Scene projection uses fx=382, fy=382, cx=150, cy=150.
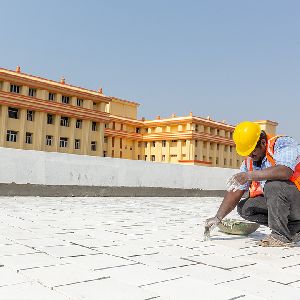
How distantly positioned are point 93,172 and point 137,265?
A: 29.8 feet

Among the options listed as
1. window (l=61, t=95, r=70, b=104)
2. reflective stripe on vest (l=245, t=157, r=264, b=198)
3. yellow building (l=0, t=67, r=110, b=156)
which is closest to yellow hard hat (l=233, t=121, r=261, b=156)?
reflective stripe on vest (l=245, t=157, r=264, b=198)

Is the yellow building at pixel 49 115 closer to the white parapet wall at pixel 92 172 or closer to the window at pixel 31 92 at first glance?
the window at pixel 31 92

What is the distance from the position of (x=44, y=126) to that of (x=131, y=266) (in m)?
49.9

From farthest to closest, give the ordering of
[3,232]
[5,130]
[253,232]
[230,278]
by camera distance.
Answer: [5,130] < [253,232] < [3,232] < [230,278]

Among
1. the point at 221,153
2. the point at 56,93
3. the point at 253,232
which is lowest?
the point at 253,232

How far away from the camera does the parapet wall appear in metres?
10.2

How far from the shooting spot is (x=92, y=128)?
186ft

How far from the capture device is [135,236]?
4.31 meters

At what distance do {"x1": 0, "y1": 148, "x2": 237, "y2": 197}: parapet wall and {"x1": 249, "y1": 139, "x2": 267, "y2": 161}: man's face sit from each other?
25.6 ft

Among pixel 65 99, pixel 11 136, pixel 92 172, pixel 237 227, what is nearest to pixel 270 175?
pixel 237 227

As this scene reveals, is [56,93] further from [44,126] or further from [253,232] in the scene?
[253,232]

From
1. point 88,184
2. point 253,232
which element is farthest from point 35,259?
point 88,184

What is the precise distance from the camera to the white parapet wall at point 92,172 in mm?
10195

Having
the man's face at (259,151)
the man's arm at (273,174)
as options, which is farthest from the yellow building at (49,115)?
the man's arm at (273,174)
